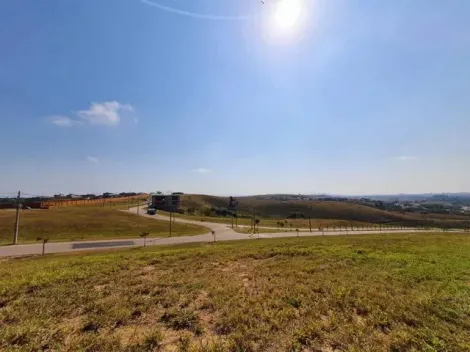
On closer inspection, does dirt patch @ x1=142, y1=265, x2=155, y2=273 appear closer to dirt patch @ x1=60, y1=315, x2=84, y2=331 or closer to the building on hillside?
dirt patch @ x1=60, y1=315, x2=84, y2=331

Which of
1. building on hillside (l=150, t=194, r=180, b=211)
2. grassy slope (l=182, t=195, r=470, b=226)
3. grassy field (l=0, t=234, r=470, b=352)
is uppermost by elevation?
building on hillside (l=150, t=194, r=180, b=211)

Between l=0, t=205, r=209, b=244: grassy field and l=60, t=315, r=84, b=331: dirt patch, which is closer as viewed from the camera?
l=60, t=315, r=84, b=331: dirt patch

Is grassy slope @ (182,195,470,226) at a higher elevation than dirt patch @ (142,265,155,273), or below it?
A: below

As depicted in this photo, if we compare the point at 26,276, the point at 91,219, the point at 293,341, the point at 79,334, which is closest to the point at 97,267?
the point at 26,276

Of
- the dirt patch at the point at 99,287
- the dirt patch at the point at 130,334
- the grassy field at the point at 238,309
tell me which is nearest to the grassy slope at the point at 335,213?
the grassy field at the point at 238,309

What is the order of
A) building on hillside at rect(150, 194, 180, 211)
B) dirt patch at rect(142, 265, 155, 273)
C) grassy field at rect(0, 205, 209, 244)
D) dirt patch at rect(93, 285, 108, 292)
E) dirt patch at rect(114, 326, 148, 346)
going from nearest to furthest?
dirt patch at rect(114, 326, 148, 346) < dirt patch at rect(93, 285, 108, 292) < dirt patch at rect(142, 265, 155, 273) < grassy field at rect(0, 205, 209, 244) < building on hillside at rect(150, 194, 180, 211)

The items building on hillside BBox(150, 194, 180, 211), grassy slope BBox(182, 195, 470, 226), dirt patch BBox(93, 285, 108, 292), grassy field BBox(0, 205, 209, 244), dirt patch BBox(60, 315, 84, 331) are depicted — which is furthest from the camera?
grassy slope BBox(182, 195, 470, 226)

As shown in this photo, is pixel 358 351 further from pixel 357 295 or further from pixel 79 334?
pixel 79 334

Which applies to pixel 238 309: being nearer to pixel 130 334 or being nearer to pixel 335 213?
pixel 130 334

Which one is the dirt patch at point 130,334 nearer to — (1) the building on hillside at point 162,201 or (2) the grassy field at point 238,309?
(2) the grassy field at point 238,309

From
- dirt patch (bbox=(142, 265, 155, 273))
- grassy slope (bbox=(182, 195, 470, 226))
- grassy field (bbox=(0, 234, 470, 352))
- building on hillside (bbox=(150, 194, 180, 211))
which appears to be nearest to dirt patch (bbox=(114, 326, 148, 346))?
grassy field (bbox=(0, 234, 470, 352))
